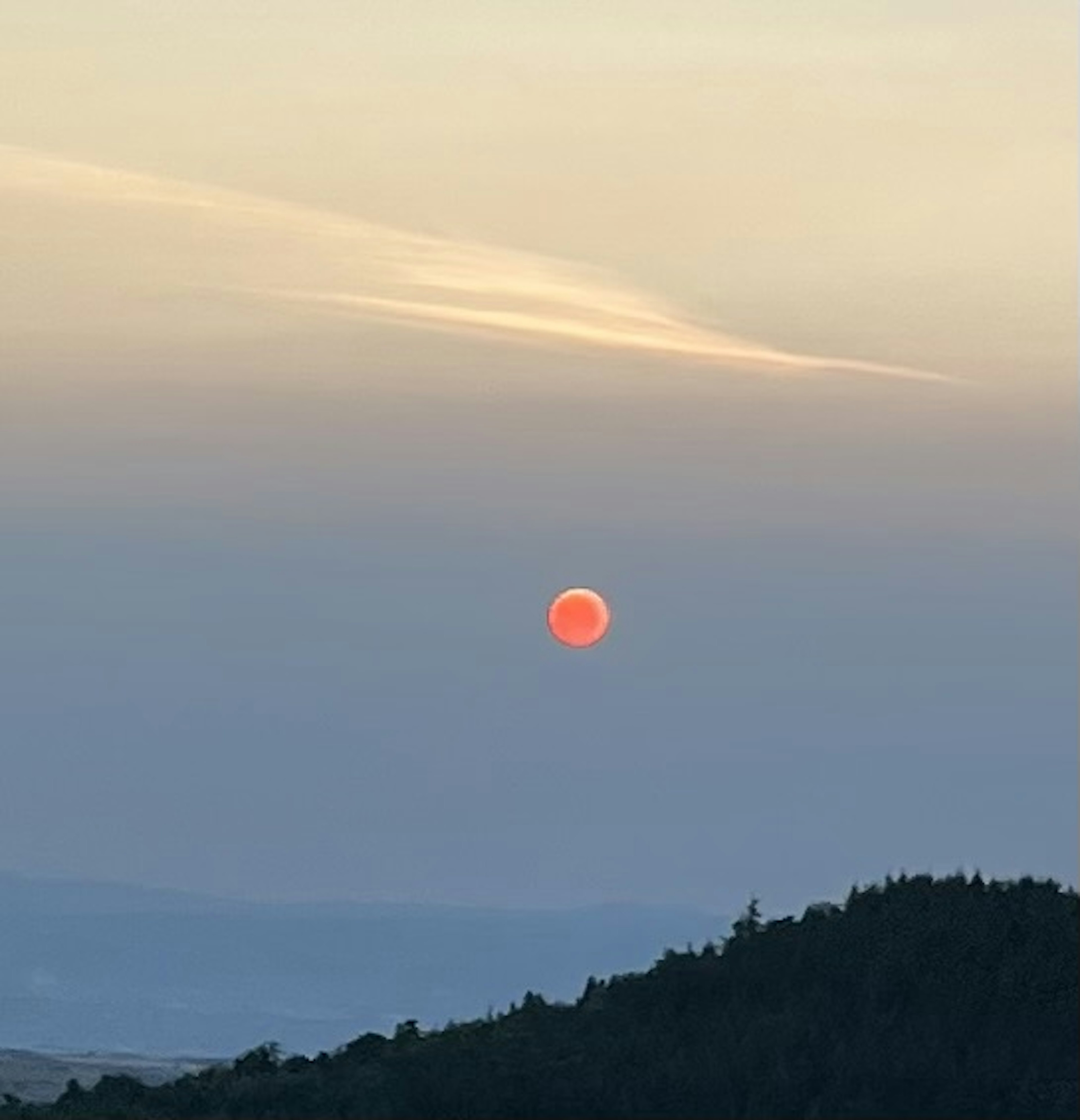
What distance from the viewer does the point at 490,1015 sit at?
36.5 m

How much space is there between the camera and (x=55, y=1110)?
36.2 metres

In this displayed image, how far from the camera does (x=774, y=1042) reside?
32281 millimetres

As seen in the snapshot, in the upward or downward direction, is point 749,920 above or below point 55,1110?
above

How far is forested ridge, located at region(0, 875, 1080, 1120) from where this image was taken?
31.0 meters

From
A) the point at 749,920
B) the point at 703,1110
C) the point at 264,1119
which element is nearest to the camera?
the point at 703,1110

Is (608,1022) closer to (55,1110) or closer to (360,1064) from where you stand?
(360,1064)

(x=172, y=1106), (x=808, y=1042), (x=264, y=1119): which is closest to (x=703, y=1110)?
(x=808, y=1042)

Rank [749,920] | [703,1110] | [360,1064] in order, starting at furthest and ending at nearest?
[749,920] → [360,1064] → [703,1110]

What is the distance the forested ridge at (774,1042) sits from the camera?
102 ft

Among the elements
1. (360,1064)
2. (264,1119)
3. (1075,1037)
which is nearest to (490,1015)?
(360,1064)

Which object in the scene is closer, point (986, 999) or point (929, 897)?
point (986, 999)

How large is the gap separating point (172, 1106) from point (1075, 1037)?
966cm

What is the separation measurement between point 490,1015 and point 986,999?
5694 mm

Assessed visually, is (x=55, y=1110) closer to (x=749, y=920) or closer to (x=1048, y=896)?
(x=749, y=920)
